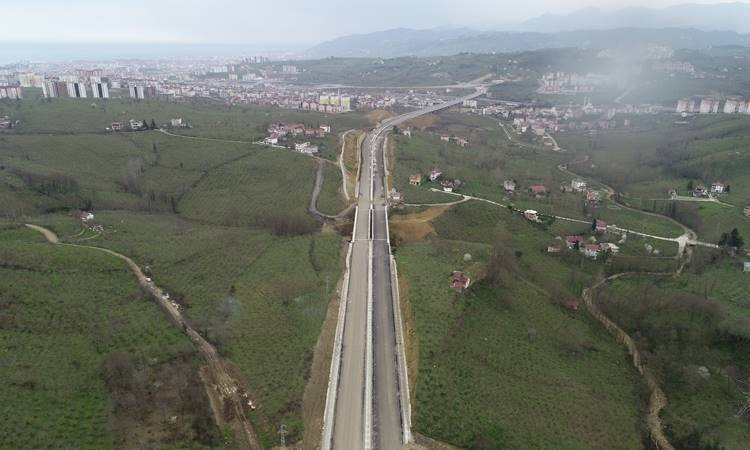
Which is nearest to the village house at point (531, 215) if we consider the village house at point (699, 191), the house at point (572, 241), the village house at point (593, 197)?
the house at point (572, 241)

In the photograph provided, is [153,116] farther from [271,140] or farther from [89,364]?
[89,364]

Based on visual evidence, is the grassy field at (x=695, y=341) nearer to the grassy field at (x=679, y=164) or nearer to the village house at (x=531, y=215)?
the village house at (x=531, y=215)

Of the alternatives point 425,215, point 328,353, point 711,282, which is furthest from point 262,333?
point 711,282

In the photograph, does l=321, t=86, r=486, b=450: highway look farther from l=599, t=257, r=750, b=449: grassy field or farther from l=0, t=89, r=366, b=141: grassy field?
l=0, t=89, r=366, b=141: grassy field

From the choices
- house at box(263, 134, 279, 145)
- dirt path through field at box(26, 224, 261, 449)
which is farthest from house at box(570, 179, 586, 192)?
dirt path through field at box(26, 224, 261, 449)

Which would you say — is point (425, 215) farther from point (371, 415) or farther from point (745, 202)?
point (745, 202)

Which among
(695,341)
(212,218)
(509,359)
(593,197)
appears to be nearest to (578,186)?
(593,197)
